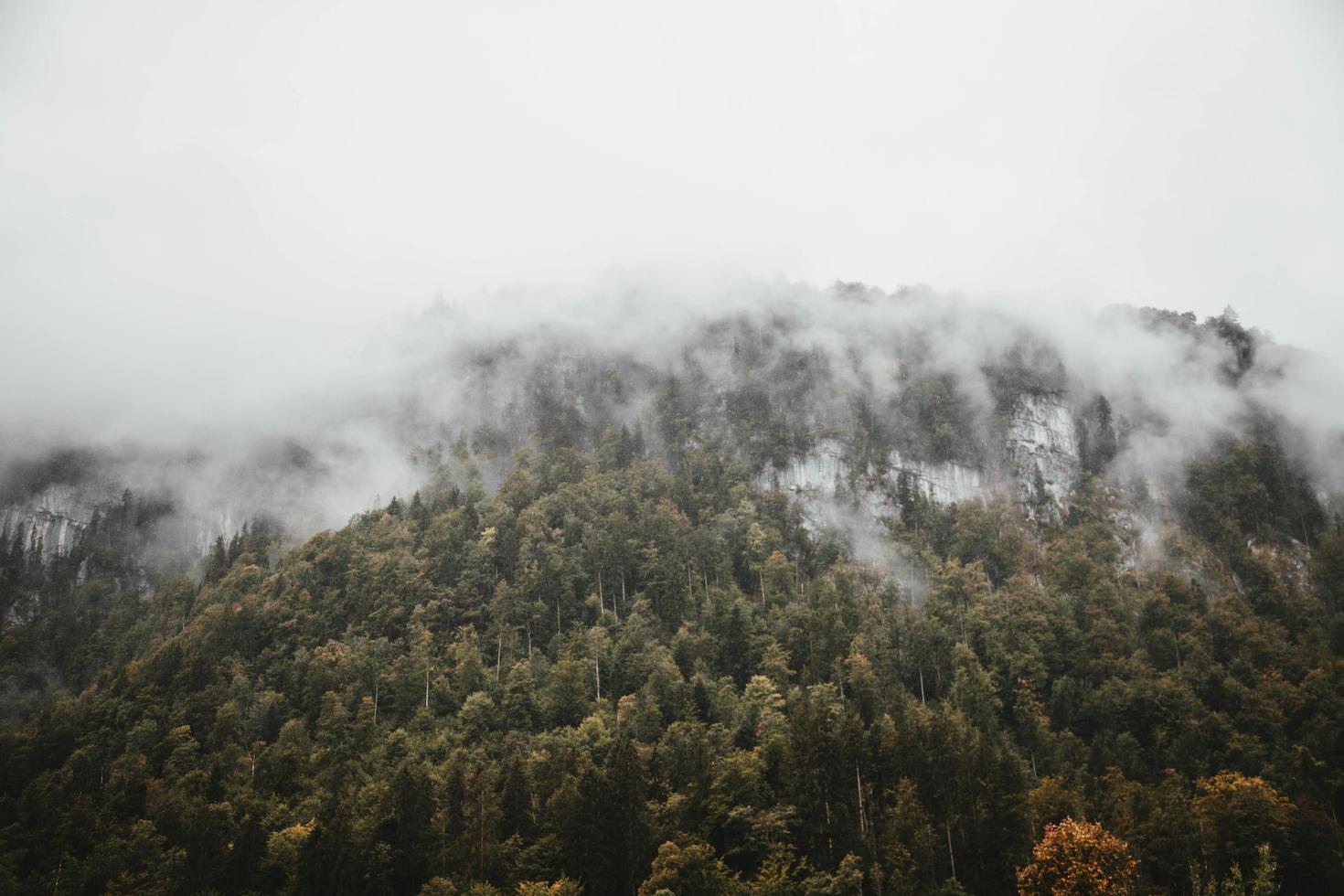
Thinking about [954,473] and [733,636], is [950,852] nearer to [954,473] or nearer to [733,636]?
[733,636]

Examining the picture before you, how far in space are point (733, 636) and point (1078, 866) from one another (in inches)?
2210

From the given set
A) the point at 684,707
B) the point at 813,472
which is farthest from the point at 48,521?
the point at 684,707

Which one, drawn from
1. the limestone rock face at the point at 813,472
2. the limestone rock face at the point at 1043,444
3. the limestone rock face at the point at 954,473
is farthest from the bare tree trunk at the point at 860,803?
the limestone rock face at the point at 1043,444

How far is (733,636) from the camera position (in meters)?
110

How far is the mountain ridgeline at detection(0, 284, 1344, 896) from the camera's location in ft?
242

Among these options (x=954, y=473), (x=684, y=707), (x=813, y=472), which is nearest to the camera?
(x=684, y=707)

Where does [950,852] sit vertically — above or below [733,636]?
below

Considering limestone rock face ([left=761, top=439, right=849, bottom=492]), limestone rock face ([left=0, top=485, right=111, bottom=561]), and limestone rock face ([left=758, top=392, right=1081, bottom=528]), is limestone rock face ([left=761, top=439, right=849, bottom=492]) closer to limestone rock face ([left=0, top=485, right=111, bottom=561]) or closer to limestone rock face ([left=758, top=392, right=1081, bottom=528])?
limestone rock face ([left=758, top=392, right=1081, bottom=528])

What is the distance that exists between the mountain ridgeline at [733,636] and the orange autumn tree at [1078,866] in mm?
278

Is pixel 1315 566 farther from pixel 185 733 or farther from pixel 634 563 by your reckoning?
pixel 185 733

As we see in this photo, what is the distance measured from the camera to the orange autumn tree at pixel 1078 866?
57.2 m

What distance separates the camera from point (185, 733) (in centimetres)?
10138

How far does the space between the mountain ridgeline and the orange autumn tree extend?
10.9 inches

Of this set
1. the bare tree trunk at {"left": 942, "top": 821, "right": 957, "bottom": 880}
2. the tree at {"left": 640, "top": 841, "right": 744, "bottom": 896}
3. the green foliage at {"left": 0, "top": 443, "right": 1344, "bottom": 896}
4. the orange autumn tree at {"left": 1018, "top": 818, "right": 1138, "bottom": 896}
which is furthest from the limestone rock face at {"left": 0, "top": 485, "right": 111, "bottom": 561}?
the orange autumn tree at {"left": 1018, "top": 818, "right": 1138, "bottom": 896}
